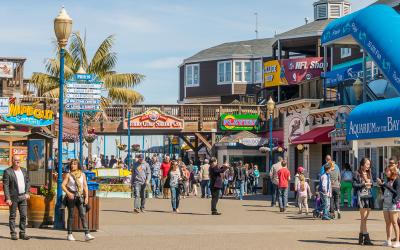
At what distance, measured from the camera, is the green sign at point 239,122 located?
47188 millimetres

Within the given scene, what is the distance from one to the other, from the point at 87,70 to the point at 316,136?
13.6 m

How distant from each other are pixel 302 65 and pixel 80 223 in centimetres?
3093

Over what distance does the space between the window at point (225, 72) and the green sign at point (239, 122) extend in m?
14.1

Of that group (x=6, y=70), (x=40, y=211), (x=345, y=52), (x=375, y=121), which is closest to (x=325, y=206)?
(x=375, y=121)

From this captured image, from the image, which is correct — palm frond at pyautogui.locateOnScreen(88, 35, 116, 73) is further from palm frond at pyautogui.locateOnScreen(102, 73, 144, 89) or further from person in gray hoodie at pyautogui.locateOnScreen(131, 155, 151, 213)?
person in gray hoodie at pyautogui.locateOnScreen(131, 155, 151, 213)

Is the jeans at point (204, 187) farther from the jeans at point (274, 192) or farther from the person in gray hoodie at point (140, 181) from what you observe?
the person in gray hoodie at point (140, 181)

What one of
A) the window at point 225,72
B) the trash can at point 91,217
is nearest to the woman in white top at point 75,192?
the trash can at point 91,217

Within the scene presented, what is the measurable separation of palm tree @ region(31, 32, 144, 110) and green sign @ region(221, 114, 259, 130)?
6602 millimetres

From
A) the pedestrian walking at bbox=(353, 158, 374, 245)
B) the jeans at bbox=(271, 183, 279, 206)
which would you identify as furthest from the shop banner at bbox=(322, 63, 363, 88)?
the pedestrian walking at bbox=(353, 158, 374, 245)

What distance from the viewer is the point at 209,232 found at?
17938mm

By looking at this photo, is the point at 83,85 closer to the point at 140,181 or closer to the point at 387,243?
the point at 140,181

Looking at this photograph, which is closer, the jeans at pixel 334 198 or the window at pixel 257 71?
the jeans at pixel 334 198

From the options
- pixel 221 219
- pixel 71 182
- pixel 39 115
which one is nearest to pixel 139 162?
pixel 221 219

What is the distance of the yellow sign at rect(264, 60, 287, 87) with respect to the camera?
155 ft
